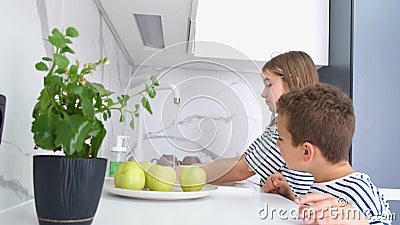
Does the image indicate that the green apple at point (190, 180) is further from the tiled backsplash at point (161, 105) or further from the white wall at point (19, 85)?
the white wall at point (19, 85)

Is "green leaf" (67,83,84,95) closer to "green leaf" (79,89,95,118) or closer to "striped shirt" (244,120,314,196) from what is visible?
"green leaf" (79,89,95,118)

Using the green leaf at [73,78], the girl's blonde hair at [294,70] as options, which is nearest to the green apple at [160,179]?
the green leaf at [73,78]

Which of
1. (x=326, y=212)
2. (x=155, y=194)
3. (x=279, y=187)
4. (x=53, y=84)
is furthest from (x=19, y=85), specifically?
(x=279, y=187)

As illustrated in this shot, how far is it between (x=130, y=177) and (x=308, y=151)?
446 mm

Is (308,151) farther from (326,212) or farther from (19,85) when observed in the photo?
(19,85)

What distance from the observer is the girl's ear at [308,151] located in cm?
105

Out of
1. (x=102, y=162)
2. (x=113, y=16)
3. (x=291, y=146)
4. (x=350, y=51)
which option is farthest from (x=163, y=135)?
(x=350, y=51)

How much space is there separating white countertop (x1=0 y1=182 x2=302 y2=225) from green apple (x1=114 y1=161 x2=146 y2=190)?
→ 3 cm

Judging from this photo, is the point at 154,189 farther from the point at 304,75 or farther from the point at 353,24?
the point at 353,24

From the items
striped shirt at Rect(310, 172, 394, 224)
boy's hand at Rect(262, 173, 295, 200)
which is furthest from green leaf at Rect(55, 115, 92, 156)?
boy's hand at Rect(262, 173, 295, 200)

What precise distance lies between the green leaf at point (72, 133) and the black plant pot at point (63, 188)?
2 cm

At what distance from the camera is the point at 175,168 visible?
36.6 inches

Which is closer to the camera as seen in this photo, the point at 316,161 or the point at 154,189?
the point at 154,189

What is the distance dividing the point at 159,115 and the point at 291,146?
34 cm
